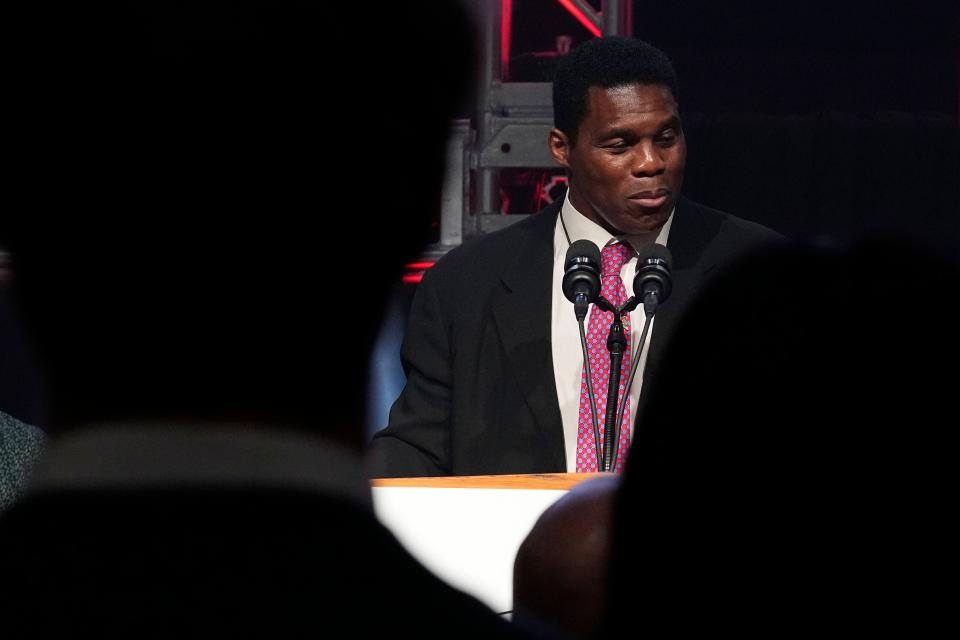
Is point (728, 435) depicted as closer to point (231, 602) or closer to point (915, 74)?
point (231, 602)

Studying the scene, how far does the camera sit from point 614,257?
2.09 metres

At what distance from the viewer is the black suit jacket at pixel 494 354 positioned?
6.66ft

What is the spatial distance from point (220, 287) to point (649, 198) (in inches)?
70.9

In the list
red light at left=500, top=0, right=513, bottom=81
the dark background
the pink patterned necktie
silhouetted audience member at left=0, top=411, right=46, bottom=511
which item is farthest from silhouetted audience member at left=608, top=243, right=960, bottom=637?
the dark background

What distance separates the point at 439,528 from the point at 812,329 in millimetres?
864

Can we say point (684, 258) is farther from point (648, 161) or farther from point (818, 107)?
point (818, 107)

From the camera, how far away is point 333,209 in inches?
14.9

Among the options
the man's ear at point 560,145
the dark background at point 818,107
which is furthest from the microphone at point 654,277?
the dark background at point 818,107

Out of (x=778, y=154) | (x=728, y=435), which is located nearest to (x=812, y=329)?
(x=728, y=435)

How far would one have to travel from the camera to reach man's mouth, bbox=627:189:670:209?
211 cm

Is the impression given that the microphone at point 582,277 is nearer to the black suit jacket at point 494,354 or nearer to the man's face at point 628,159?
the black suit jacket at point 494,354

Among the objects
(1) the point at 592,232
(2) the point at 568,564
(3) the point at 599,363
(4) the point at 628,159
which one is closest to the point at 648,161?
(4) the point at 628,159

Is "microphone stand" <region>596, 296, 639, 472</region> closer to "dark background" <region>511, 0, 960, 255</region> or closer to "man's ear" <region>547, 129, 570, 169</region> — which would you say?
"man's ear" <region>547, 129, 570, 169</region>

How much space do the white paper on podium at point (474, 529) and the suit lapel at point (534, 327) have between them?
0.83m
